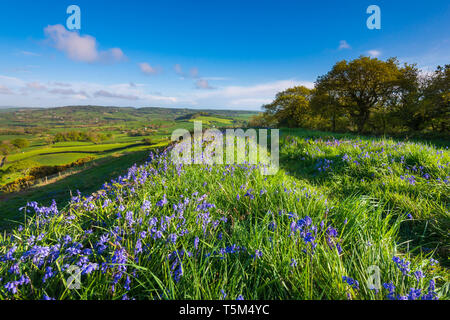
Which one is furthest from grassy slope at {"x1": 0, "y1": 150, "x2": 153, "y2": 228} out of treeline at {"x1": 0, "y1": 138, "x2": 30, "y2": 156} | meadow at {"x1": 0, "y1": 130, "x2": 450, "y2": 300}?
treeline at {"x1": 0, "y1": 138, "x2": 30, "y2": 156}

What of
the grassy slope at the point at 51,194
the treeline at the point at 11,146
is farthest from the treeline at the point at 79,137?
the grassy slope at the point at 51,194

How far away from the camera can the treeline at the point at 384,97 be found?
1634cm

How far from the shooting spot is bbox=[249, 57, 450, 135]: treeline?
16.3 meters

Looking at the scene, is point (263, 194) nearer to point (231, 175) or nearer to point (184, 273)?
point (231, 175)

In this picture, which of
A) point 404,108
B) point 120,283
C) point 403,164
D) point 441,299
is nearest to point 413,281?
point 441,299

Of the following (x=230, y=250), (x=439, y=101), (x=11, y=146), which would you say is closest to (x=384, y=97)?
(x=439, y=101)

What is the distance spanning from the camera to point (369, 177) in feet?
18.2

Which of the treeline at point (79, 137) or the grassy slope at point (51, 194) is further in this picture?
the treeline at point (79, 137)

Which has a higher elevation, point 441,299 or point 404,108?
point 404,108

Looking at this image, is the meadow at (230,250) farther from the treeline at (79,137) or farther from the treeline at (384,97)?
the treeline at (79,137)

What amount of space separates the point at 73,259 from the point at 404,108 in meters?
26.4

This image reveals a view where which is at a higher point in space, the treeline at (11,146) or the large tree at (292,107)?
the large tree at (292,107)

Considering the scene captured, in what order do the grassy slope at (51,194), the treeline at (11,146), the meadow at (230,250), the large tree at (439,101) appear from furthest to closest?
the treeline at (11,146), the large tree at (439,101), the grassy slope at (51,194), the meadow at (230,250)
